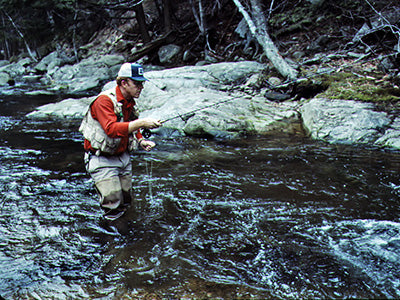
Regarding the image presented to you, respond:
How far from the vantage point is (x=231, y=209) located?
501 cm

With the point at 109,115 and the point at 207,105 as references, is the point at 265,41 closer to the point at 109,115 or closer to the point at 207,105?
the point at 207,105

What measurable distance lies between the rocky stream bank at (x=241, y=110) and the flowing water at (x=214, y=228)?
2.33ft

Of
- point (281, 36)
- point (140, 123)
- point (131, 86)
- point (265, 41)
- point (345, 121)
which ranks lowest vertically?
point (345, 121)

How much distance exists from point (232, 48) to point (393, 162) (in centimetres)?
1214

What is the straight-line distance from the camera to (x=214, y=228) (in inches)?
176

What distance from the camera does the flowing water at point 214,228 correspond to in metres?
3.35

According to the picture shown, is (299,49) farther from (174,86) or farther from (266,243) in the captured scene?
(266,243)

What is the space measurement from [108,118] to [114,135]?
21 centimetres

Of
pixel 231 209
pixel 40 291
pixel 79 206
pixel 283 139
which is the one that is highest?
pixel 40 291

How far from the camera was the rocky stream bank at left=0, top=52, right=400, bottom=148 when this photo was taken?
7.78 metres

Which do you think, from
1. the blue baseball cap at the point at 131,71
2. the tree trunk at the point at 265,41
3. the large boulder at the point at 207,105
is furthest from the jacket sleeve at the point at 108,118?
the tree trunk at the point at 265,41

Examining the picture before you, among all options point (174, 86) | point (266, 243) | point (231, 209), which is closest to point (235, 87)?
point (174, 86)

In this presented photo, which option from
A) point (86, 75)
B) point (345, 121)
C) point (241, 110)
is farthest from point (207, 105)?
point (86, 75)

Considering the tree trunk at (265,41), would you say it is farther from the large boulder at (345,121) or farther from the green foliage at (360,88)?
the large boulder at (345,121)
